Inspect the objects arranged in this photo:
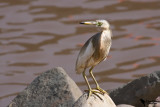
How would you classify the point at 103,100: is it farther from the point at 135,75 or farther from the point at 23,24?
the point at 23,24

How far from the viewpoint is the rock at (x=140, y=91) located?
22.0 feet

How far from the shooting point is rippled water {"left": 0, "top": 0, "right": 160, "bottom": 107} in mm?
9234

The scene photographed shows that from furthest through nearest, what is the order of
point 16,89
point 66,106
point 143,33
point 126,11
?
1. point 126,11
2. point 143,33
3. point 16,89
4. point 66,106

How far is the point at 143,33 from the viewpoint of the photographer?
34.1ft

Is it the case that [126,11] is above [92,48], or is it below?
below

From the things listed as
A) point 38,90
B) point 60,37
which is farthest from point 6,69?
point 38,90

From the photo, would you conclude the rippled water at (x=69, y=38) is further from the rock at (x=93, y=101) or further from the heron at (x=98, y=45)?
the heron at (x=98, y=45)

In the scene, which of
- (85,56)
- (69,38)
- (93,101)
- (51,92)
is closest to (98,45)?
(85,56)

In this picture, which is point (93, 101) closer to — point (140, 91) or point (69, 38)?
point (140, 91)

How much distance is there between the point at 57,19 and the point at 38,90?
4.26m

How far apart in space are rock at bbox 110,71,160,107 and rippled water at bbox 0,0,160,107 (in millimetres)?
1669

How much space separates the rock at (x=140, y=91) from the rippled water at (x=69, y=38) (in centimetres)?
167

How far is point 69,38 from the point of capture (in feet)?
33.7

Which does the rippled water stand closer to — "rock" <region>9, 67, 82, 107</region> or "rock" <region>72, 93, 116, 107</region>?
"rock" <region>9, 67, 82, 107</region>
